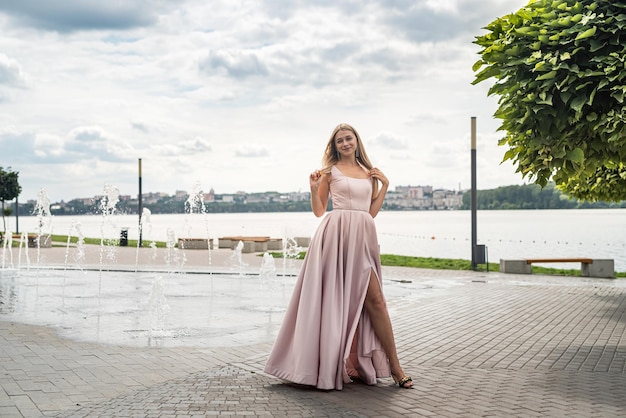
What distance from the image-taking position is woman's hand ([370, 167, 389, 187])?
6.56 m

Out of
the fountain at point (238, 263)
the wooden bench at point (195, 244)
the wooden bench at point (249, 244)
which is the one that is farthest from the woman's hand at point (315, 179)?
the wooden bench at point (195, 244)

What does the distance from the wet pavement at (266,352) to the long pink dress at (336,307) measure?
207 millimetres

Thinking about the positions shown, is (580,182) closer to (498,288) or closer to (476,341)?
(498,288)

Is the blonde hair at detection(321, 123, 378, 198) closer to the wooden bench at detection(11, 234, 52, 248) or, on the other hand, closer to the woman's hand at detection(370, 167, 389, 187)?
the woman's hand at detection(370, 167, 389, 187)

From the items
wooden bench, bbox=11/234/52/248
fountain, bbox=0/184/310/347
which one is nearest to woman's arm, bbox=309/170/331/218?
fountain, bbox=0/184/310/347

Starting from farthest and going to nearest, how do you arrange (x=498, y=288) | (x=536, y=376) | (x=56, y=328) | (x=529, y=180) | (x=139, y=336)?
1. (x=498, y=288)
2. (x=56, y=328)
3. (x=139, y=336)
4. (x=529, y=180)
5. (x=536, y=376)

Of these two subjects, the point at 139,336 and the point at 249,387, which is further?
the point at 139,336

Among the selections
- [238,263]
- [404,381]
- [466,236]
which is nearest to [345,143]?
[404,381]

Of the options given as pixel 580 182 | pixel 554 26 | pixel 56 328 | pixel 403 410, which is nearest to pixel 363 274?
pixel 403 410

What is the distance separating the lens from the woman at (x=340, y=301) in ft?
20.2

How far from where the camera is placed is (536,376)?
6.89 m

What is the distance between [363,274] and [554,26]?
363cm

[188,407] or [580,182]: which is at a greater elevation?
[580,182]

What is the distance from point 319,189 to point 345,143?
504 millimetres
